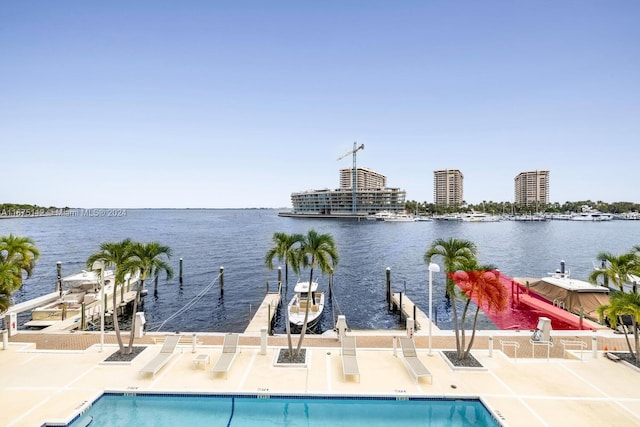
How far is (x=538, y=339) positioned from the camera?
16.3m

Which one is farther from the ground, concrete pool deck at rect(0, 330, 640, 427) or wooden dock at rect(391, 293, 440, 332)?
concrete pool deck at rect(0, 330, 640, 427)

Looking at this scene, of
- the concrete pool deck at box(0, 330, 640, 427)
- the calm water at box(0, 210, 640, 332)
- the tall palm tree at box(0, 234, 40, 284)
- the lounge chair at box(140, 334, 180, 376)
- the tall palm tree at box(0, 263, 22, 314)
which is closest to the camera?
the concrete pool deck at box(0, 330, 640, 427)

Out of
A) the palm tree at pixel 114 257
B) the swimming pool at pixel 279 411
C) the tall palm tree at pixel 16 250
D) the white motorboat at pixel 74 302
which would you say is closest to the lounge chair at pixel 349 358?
the swimming pool at pixel 279 411

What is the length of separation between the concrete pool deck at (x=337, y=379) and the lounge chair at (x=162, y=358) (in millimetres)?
287

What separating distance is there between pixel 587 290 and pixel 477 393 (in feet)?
57.4

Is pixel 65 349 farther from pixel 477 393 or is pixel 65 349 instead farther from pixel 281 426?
pixel 477 393

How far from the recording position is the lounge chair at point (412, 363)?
12453 mm

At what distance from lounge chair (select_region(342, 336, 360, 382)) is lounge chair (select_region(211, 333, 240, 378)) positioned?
14.6ft

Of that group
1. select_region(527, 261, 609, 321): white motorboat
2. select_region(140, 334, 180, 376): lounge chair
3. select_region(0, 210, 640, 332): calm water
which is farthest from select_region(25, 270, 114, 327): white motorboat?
select_region(527, 261, 609, 321): white motorboat

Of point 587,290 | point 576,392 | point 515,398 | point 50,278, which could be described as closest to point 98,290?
point 50,278

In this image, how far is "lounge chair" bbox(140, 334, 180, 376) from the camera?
1271cm

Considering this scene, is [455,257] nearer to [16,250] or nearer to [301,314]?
[301,314]

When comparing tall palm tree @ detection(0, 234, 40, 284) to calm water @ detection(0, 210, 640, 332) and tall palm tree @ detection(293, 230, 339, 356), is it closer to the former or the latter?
calm water @ detection(0, 210, 640, 332)

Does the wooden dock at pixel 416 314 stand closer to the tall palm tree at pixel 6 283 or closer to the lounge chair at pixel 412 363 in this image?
the lounge chair at pixel 412 363
